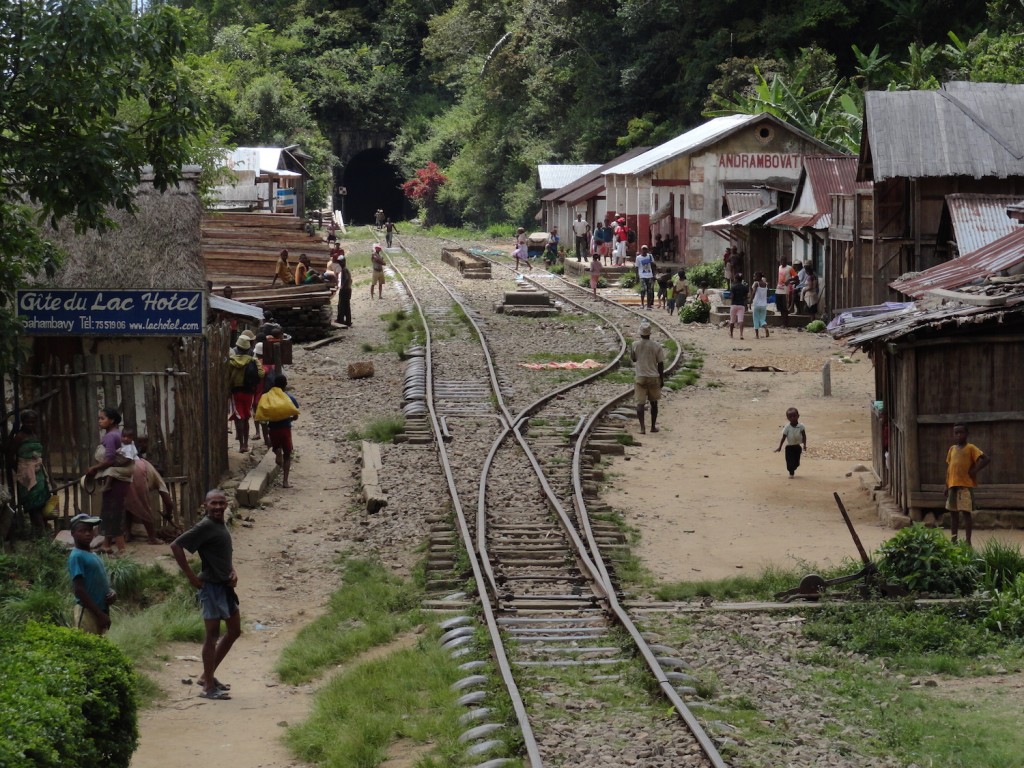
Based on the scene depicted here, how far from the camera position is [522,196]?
2859 inches

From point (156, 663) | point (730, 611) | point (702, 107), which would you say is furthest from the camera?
point (702, 107)

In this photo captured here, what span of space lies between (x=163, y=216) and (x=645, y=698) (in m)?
9.96

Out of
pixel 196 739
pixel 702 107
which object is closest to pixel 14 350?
pixel 196 739

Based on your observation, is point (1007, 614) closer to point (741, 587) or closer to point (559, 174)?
point (741, 587)

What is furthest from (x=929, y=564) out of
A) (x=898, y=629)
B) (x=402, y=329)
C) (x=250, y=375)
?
(x=402, y=329)

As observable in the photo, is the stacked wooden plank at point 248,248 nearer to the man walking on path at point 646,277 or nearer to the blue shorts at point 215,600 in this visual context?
the man walking on path at point 646,277

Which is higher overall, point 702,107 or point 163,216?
point 702,107

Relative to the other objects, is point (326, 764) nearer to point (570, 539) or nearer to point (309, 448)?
point (570, 539)

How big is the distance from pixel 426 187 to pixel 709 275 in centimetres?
4345

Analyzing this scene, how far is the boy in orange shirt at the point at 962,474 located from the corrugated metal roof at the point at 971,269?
249 centimetres

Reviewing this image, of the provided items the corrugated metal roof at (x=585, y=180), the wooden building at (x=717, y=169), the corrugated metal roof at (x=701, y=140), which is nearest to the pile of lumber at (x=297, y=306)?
the wooden building at (x=717, y=169)

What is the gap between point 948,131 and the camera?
24.7 m

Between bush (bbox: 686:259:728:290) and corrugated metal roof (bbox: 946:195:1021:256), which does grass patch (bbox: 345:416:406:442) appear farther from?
bush (bbox: 686:259:728:290)

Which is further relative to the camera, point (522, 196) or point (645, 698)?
point (522, 196)
